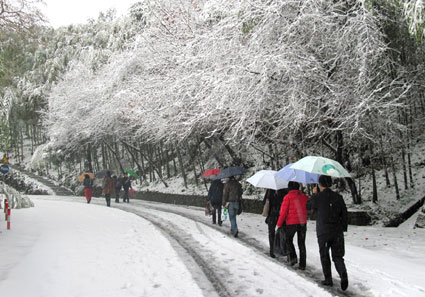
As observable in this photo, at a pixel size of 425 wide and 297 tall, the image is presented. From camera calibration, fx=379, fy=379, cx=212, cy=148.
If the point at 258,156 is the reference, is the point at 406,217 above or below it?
below

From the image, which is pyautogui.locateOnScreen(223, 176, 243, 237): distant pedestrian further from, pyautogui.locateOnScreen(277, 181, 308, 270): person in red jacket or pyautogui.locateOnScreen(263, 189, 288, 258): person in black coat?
pyautogui.locateOnScreen(277, 181, 308, 270): person in red jacket

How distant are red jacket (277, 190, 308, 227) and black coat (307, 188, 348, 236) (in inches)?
40.3

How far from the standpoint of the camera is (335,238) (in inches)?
226

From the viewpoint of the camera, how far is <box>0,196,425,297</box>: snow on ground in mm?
5562

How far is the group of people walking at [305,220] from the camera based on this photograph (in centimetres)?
575

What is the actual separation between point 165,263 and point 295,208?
→ 2.66 metres

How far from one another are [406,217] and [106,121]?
61.8 ft

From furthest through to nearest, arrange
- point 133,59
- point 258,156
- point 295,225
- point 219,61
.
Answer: point 258,156 < point 133,59 < point 219,61 < point 295,225

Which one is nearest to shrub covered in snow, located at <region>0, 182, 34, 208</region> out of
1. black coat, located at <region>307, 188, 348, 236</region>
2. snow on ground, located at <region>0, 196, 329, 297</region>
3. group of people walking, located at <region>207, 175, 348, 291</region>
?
snow on ground, located at <region>0, 196, 329, 297</region>

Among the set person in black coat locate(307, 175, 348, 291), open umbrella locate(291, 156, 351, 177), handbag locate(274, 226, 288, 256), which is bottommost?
handbag locate(274, 226, 288, 256)

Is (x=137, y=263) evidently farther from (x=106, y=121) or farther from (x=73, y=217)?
(x=106, y=121)

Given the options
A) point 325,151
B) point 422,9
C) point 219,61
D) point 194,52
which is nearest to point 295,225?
point 422,9

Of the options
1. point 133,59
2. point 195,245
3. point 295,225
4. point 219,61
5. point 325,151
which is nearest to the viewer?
point 295,225

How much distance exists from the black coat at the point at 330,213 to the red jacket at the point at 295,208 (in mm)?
1024
